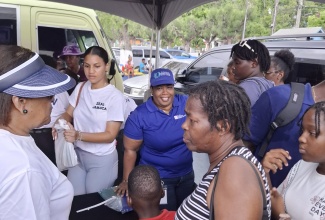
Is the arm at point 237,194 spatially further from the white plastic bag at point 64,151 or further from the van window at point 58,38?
the van window at point 58,38

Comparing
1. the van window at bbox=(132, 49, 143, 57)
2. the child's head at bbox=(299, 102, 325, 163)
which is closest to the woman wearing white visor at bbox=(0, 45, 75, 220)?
the child's head at bbox=(299, 102, 325, 163)

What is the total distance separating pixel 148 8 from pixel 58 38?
1.48 m

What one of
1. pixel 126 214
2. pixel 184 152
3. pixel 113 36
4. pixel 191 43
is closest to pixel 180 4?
pixel 184 152

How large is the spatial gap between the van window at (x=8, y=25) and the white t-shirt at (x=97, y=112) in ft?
8.65

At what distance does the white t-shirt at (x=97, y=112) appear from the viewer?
2.44m

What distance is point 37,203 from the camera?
1.10 m

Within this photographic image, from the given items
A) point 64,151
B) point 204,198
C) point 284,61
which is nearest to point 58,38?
point 64,151

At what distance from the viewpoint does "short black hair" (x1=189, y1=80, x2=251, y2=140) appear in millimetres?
1205

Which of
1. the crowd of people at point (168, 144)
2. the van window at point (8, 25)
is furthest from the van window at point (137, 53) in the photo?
the crowd of people at point (168, 144)

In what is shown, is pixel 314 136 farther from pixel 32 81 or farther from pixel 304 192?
pixel 32 81

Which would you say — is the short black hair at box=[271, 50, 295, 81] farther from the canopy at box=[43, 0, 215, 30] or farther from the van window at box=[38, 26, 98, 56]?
the van window at box=[38, 26, 98, 56]

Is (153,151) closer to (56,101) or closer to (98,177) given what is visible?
(98,177)

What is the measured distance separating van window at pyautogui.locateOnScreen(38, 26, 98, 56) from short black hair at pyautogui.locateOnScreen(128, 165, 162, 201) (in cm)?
359

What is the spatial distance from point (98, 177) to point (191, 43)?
30.1 meters
